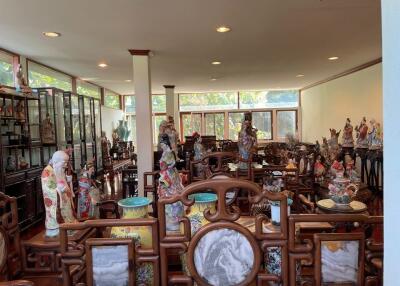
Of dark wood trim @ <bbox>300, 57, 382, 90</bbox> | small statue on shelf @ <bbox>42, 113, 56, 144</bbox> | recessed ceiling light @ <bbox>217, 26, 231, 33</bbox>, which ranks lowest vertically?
small statue on shelf @ <bbox>42, 113, 56, 144</bbox>

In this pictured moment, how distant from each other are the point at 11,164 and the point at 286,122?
9134 mm

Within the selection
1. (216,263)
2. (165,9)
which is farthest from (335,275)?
(165,9)

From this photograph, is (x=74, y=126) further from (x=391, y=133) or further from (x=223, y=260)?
(x=391, y=133)

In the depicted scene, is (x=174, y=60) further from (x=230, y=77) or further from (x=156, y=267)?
(x=156, y=267)

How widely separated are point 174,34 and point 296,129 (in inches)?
326

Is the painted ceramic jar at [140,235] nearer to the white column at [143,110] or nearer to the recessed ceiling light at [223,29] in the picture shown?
the recessed ceiling light at [223,29]

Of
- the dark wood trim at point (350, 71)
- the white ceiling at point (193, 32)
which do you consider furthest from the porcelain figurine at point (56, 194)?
the dark wood trim at point (350, 71)

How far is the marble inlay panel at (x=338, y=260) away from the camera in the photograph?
114 cm

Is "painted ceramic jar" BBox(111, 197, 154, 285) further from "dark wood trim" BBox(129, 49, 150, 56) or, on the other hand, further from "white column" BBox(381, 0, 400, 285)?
"dark wood trim" BBox(129, 49, 150, 56)

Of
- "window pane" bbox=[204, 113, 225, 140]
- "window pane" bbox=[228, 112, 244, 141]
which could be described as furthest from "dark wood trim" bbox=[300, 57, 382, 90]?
"window pane" bbox=[204, 113, 225, 140]

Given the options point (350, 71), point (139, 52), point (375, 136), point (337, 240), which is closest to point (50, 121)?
Result: point (139, 52)

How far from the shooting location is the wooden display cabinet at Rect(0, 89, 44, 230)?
3.82 meters

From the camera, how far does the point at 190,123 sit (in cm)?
1113

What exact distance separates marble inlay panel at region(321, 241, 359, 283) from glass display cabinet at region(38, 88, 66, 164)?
4.59 m
